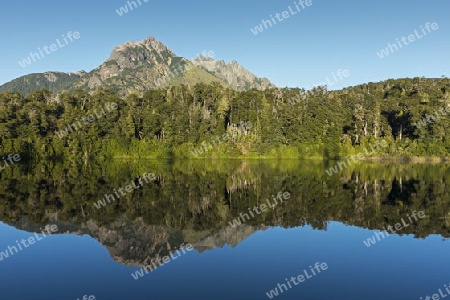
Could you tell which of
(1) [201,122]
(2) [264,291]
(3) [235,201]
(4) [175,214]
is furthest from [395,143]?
(2) [264,291]

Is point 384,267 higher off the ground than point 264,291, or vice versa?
point 264,291

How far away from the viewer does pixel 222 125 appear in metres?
112

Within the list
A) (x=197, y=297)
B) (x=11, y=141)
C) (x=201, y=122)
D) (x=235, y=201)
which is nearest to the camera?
(x=197, y=297)

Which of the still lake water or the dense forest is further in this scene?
the dense forest

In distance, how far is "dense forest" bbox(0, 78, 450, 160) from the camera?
328 feet

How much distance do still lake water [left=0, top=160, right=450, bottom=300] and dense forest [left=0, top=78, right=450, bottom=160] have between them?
6690 cm

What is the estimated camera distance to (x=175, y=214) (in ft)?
87.5

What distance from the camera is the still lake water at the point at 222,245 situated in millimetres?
14352

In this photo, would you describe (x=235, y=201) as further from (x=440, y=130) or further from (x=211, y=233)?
(x=440, y=130)

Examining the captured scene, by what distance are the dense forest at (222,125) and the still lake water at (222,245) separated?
6690 cm

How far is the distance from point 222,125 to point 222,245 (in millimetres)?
92504

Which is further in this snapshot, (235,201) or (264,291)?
(235,201)

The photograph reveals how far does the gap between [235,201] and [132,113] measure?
3429 inches

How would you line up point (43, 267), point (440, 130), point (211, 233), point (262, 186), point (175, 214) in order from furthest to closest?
point (440, 130), point (262, 186), point (175, 214), point (211, 233), point (43, 267)
